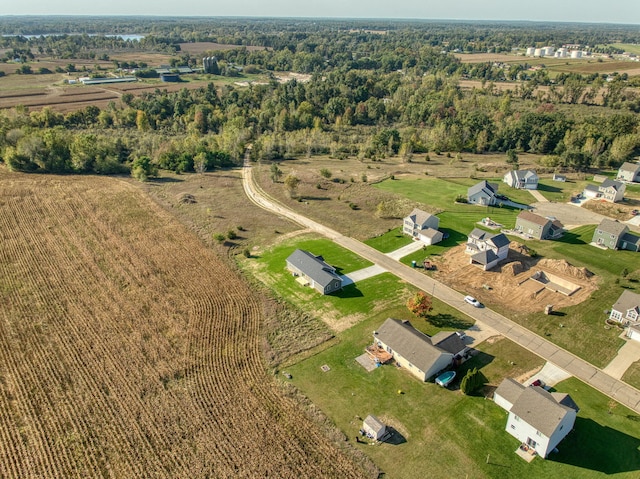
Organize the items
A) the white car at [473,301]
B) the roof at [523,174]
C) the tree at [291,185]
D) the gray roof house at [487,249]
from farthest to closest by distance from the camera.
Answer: the roof at [523,174] → the tree at [291,185] → the gray roof house at [487,249] → the white car at [473,301]

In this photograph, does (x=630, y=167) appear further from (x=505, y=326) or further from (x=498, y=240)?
(x=505, y=326)

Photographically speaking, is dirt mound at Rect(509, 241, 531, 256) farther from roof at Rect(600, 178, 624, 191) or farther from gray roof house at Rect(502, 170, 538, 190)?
roof at Rect(600, 178, 624, 191)

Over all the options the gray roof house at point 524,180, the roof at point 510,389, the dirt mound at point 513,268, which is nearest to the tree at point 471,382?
the roof at point 510,389

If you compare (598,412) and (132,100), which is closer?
(598,412)

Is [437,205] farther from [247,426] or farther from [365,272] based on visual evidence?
[247,426]

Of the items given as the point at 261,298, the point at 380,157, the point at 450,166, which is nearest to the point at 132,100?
the point at 380,157

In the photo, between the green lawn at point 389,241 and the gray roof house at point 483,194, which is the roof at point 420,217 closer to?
the green lawn at point 389,241

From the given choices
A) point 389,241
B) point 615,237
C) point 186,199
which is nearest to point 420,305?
point 389,241
